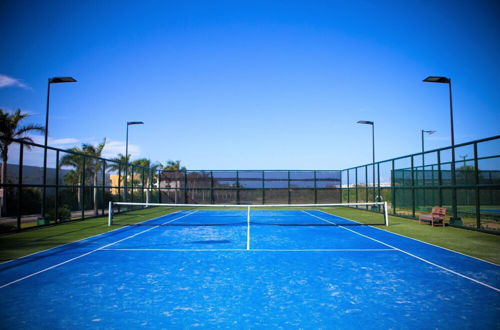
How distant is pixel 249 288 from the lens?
5438 millimetres

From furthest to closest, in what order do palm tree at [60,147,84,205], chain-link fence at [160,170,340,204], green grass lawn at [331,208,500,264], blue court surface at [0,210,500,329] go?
1. chain-link fence at [160,170,340,204]
2. palm tree at [60,147,84,205]
3. green grass lawn at [331,208,500,264]
4. blue court surface at [0,210,500,329]

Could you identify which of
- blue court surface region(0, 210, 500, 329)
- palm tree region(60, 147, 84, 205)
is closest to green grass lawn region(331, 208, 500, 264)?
blue court surface region(0, 210, 500, 329)

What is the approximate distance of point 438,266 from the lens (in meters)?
6.89

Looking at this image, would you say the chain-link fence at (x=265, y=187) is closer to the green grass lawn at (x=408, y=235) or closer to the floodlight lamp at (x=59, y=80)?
the floodlight lamp at (x=59, y=80)

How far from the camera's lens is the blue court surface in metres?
4.18

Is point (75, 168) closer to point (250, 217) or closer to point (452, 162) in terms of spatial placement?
point (250, 217)

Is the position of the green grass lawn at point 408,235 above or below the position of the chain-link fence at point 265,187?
below

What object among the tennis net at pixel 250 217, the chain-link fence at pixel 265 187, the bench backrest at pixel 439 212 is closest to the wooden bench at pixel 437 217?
the bench backrest at pixel 439 212

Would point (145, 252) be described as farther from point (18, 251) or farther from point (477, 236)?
point (477, 236)

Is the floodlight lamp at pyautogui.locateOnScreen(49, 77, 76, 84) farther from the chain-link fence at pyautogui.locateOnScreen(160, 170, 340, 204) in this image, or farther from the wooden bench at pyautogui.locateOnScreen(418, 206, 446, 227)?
the wooden bench at pyautogui.locateOnScreen(418, 206, 446, 227)

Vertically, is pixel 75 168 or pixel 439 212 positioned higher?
pixel 75 168

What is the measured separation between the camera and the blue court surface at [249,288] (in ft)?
13.7

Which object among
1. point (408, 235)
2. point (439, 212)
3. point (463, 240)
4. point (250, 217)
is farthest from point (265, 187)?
point (463, 240)

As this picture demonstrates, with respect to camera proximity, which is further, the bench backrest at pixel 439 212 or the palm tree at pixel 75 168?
the palm tree at pixel 75 168
